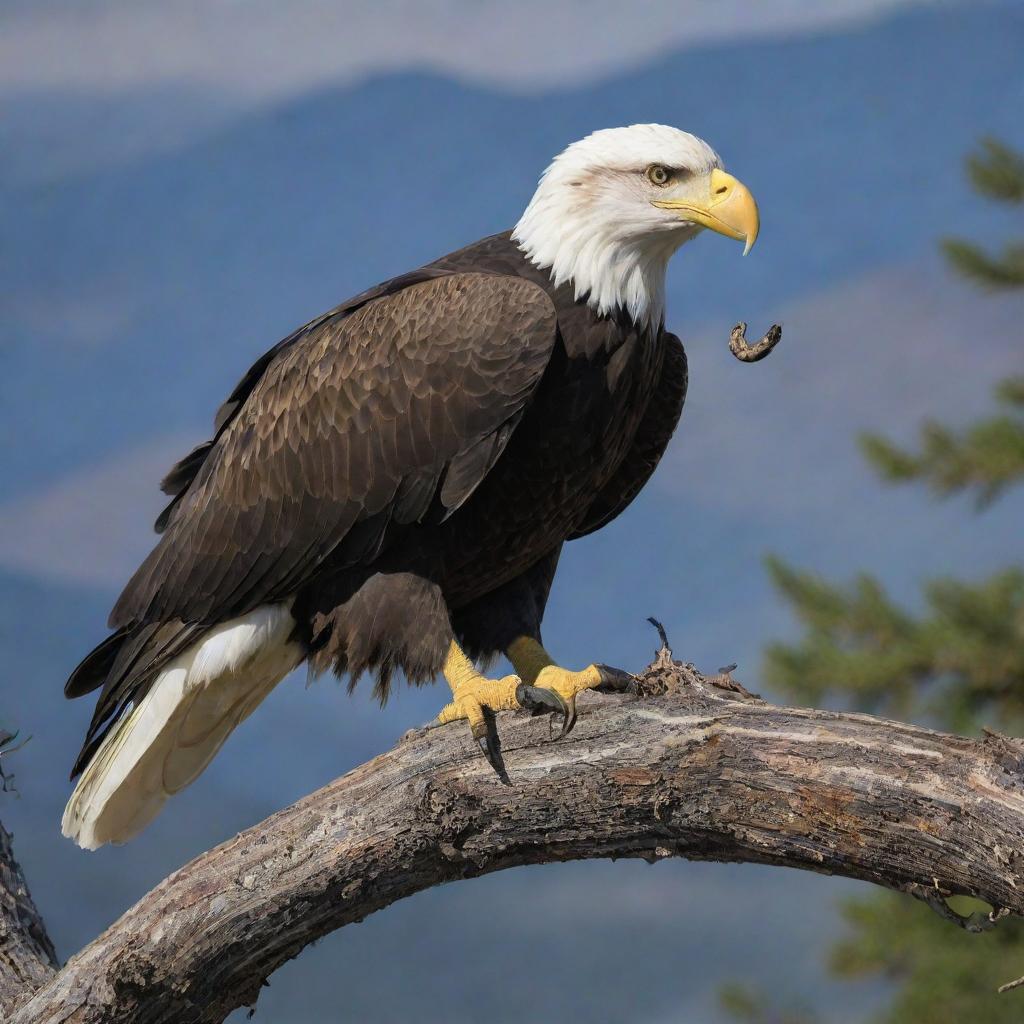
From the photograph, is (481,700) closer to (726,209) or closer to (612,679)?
(612,679)

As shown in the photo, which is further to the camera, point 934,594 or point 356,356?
point 934,594

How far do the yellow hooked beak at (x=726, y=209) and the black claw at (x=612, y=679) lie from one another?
1.38m

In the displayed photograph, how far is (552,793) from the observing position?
4.05m

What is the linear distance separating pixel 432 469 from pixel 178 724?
1.43 m

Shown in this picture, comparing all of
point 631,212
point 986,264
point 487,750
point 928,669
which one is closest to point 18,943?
point 487,750

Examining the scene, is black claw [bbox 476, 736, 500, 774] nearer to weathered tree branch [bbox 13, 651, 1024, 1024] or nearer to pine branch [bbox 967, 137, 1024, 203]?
weathered tree branch [bbox 13, 651, 1024, 1024]

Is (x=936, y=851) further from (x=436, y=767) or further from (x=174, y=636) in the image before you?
(x=174, y=636)

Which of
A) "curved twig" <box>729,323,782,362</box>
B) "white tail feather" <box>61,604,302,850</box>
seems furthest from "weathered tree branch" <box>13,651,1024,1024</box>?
"curved twig" <box>729,323,782,362</box>

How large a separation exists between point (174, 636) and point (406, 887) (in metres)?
1.33

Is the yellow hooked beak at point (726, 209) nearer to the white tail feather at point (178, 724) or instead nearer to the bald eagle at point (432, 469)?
the bald eagle at point (432, 469)

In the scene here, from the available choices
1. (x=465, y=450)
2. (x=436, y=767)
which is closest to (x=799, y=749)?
(x=436, y=767)

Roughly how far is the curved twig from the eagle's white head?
0.29 meters

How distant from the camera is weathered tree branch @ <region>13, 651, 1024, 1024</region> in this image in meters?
3.61

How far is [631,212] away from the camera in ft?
15.7
